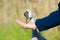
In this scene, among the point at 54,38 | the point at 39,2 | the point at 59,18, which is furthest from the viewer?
the point at 39,2

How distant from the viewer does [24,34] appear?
404cm

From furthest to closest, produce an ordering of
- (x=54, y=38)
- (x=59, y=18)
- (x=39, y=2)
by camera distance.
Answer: (x=39, y=2), (x=54, y=38), (x=59, y=18)

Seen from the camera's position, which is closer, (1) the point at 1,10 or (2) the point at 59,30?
(2) the point at 59,30

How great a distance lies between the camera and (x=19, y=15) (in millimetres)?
4320

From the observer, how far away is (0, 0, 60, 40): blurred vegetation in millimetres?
4041

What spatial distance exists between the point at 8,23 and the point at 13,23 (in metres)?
0.14

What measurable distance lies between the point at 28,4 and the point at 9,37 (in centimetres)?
53

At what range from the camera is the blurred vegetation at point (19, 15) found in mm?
4041

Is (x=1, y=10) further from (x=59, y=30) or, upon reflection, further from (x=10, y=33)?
(x=59, y=30)

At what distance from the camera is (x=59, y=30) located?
407 centimetres

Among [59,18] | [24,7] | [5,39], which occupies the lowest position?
[5,39]

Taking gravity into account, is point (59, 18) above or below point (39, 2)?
above

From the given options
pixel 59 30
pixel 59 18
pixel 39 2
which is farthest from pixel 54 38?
pixel 59 18

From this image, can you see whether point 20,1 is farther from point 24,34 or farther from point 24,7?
point 24,34
